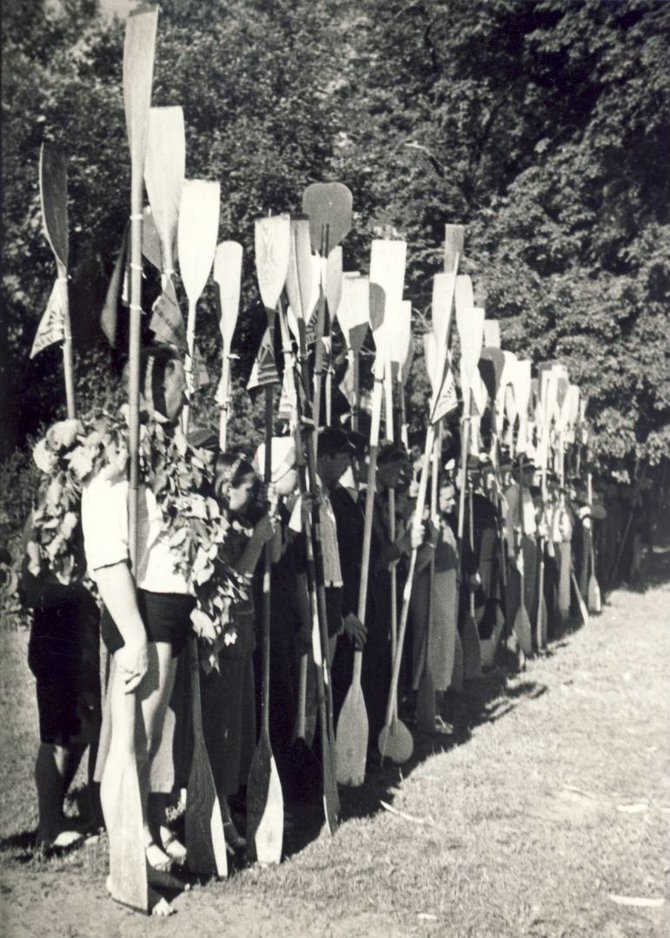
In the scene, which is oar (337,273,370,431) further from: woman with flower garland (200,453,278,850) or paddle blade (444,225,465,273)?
woman with flower garland (200,453,278,850)

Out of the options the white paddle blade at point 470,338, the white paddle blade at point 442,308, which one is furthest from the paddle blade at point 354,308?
the white paddle blade at point 470,338

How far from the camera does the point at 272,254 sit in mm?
3607

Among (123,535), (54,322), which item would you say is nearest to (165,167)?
(54,322)

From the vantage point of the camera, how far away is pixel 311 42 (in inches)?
570

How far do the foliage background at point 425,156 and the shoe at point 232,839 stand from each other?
202 inches

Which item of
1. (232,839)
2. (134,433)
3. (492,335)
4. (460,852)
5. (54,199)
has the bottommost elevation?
(460,852)

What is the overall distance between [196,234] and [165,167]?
54 centimetres

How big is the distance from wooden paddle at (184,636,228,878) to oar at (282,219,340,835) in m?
0.62

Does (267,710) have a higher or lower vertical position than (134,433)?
lower

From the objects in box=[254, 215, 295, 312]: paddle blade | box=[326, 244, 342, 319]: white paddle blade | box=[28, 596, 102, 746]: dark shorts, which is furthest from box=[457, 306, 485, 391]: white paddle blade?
box=[28, 596, 102, 746]: dark shorts

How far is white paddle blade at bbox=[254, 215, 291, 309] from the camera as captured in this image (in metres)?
3.59

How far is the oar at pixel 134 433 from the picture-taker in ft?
8.93

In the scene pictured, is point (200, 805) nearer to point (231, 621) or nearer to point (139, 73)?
point (231, 621)

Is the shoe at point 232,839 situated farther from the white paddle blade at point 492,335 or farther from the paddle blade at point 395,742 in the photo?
the white paddle blade at point 492,335
